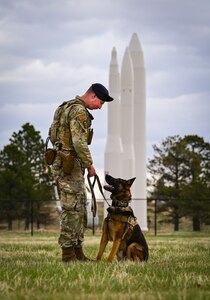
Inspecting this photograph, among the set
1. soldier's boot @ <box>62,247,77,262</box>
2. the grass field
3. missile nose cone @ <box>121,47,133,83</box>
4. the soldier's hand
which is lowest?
the grass field

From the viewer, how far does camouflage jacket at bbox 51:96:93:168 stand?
8.73m

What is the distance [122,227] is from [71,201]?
780 mm

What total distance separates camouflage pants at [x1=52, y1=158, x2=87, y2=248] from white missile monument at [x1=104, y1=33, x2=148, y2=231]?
39.5 metres

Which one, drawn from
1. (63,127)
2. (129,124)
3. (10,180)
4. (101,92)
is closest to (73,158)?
(63,127)

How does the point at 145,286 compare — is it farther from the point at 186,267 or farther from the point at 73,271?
the point at 186,267

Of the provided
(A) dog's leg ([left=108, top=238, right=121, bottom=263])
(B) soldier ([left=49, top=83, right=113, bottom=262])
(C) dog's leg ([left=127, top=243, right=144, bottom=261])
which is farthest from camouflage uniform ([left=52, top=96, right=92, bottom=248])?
(C) dog's leg ([left=127, top=243, right=144, bottom=261])

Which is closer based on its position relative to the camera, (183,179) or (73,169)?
(73,169)

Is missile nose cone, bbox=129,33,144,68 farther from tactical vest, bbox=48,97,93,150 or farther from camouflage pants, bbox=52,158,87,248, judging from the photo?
camouflage pants, bbox=52,158,87,248

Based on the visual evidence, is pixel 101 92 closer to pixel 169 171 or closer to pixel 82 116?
pixel 82 116

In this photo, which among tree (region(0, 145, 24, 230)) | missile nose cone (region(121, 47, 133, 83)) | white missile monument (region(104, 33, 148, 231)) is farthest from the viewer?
missile nose cone (region(121, 47, 133, 83))

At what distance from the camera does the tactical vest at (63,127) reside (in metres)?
9.05

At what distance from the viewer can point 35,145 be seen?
2158 inches

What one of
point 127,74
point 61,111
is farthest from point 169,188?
point 61,111

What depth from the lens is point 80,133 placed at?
880cm
